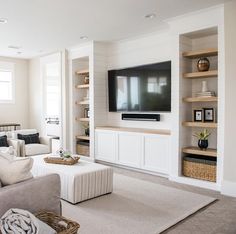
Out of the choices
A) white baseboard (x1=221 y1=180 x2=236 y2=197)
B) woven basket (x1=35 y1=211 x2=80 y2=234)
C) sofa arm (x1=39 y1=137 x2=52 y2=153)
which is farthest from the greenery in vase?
sofa arm (x1=39 y1=137 x2=52 y2=153)

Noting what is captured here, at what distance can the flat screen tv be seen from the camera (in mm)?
4734

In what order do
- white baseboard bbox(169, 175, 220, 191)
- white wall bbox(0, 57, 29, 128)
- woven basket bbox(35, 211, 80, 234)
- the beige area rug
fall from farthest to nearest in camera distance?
white wall bbox(0, 57, 29, 128) < white baseboard bbox(169, 175, 220, 191) < the beige area rug < woven basket bbox(35, 211, 80, 234)

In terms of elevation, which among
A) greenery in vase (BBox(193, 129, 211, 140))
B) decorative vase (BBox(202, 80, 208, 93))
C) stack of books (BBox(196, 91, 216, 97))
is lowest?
greenery in vase (BBox(193, 129, 211, 140))

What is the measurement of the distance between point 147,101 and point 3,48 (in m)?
3.82

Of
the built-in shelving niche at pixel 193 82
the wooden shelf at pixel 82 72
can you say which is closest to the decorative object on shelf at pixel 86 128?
the wooden shelf at pixel 82 72

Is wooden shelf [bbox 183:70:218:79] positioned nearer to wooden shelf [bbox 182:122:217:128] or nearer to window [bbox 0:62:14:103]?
wooden shelf [bbox 182:122:217:128]

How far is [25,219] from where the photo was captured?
5.78 ft

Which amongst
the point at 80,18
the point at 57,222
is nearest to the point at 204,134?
the point at 80,18

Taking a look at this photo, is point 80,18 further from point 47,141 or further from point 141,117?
point 47,141

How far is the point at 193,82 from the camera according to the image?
4.48 meters

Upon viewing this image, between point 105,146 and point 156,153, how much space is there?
135 centimetres

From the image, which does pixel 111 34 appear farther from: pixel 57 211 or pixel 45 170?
pixel 57 211

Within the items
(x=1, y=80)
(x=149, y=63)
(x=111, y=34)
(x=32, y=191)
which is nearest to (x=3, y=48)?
(x=1, y=80)

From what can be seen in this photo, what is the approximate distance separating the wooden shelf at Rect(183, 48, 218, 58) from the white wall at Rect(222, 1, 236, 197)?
0.35 m
